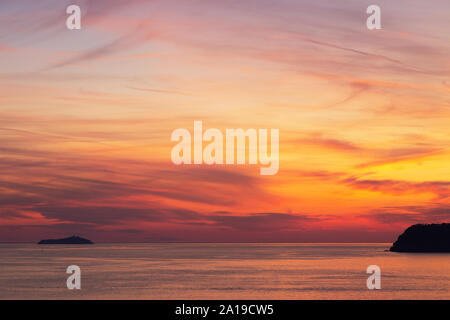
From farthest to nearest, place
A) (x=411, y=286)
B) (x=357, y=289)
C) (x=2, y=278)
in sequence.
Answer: (x=2, y=278), (x=411, y=286), (x=357, y=289)

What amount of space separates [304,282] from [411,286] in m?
16.6
